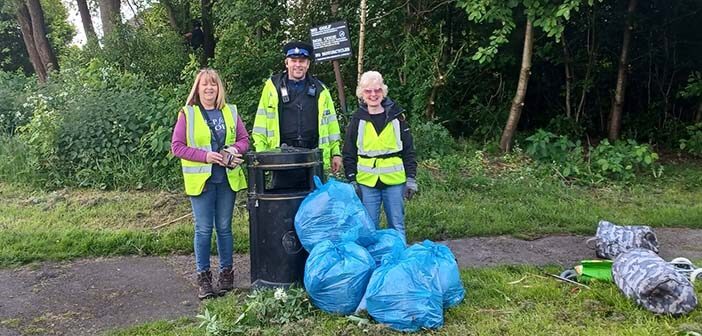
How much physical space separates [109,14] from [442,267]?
430 inches

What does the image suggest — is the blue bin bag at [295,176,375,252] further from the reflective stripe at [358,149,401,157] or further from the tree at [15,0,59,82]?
the tree at [15,0,59,82]

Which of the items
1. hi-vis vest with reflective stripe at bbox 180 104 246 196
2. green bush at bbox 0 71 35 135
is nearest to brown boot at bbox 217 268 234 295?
hi-vis vest with reflective stripe at bbox 180 104 246 196

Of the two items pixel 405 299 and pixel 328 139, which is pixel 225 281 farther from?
pixel 405 299

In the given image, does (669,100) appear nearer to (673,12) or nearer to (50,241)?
(673,12)

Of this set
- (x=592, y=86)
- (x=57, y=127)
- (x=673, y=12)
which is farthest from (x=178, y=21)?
(x=673, y=12)

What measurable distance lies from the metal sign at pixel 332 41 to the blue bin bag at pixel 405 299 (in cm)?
381

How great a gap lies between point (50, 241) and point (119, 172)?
204cm

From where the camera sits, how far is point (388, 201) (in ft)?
16.1

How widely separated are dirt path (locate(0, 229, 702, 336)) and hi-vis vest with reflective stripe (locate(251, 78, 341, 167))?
3.70 ft

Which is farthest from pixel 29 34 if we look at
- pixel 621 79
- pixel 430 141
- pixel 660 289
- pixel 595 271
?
pixel 660 289

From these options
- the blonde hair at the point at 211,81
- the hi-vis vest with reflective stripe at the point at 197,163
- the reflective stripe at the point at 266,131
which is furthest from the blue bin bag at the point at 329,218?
the blonde hair at the point at 211,81

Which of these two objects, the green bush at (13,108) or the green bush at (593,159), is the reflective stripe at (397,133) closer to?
the green bush at (593,159)

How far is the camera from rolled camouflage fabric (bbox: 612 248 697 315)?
394cm

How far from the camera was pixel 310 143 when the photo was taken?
16.2 feet
